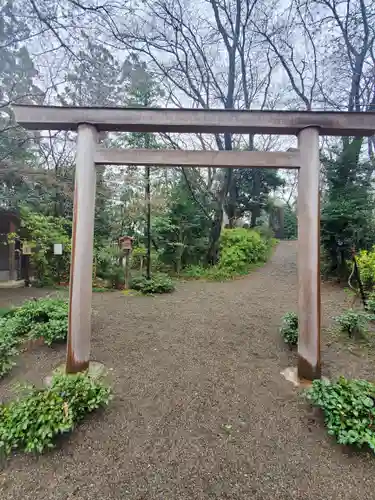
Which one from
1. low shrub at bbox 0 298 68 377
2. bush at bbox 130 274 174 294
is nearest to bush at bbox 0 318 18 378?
low shrub at bbox 0 298 68 377

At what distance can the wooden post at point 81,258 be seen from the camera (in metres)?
2.64

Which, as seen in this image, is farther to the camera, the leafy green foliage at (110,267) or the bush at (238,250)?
the bush at (238,250)

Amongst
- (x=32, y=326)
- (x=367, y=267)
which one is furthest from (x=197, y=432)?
(x=367, y=267)

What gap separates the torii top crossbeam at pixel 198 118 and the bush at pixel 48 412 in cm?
266

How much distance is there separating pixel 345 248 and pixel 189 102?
7998 mm

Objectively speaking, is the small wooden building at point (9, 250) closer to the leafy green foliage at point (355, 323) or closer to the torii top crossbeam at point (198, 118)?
the torii top crossbeam at point (198, 118)

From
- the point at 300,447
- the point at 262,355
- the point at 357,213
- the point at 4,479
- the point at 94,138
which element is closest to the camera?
the point at 4,479

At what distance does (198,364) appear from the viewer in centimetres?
311

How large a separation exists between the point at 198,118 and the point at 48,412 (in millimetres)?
3118

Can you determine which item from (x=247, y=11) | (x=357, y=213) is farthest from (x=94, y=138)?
(x=247, y=11)

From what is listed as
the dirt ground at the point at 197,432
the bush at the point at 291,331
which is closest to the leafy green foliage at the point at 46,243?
the dirt ground at the point at 197,432

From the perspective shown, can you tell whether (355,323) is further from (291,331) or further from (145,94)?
(145,94)

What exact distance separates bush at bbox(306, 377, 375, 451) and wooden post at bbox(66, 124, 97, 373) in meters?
2.33

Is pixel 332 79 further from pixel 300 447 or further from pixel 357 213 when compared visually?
pixel 300 447
